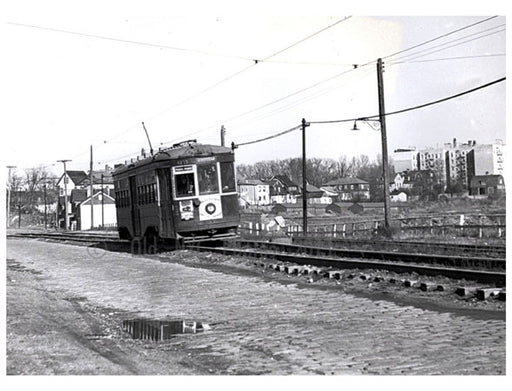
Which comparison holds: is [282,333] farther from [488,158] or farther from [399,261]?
[399,261]

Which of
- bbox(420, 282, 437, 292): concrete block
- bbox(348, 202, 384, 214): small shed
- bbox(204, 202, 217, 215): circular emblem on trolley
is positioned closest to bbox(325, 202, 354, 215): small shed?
bbox(348, 202, 384, 214): small shed

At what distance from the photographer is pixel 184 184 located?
17.2 metres

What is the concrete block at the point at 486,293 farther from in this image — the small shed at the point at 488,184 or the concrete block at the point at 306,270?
the concrete block at the point at 306,270

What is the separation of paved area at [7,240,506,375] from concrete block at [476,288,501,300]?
1.02 m

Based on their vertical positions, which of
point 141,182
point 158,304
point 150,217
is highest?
point 141,182

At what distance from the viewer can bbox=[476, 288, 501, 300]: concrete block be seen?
8.51 m

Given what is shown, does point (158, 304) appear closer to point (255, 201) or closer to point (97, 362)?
point (97, 362)

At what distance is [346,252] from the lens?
50.6 ft

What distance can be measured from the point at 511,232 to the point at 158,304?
5689mm

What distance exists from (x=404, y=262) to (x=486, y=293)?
5057mm

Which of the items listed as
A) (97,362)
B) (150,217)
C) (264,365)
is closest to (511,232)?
(264,365)

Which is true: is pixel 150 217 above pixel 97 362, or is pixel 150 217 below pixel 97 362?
above

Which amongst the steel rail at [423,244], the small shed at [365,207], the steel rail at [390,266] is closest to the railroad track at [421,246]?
the steel rail at [423,244]

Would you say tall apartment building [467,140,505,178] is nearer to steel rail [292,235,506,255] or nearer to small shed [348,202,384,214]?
steel rail [292,235,506,255]
